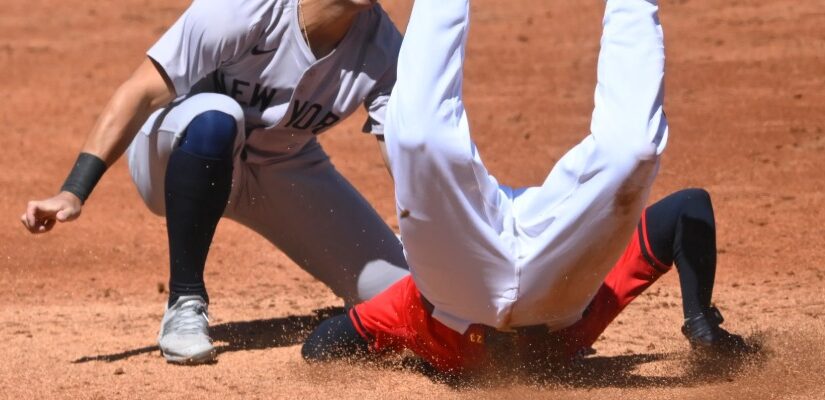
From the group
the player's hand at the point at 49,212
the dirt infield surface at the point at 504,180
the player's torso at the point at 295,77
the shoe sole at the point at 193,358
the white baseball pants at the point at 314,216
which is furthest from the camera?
the white baseball pants at the point at 314,216

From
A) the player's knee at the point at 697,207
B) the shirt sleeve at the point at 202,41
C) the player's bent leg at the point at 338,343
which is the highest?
the shirt sleeve at the point at 202,41

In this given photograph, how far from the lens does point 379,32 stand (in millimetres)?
4219

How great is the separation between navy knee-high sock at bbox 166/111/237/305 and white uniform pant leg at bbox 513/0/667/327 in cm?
121

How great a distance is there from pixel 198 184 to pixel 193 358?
521mm

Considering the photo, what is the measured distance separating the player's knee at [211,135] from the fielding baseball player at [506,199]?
0.89 metres

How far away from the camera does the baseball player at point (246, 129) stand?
393 cm

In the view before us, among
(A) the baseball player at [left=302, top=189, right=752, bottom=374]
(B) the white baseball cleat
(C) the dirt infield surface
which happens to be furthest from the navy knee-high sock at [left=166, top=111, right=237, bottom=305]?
(A) the baseball player at [left=302, top=189, right=752, bottom=374]

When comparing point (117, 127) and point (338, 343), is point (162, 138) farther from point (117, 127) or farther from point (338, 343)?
point (338, 343)

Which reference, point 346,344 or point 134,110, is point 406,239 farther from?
point 134,110

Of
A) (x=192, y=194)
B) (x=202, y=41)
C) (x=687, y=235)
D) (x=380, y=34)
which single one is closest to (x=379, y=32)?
(x=380, y=34)

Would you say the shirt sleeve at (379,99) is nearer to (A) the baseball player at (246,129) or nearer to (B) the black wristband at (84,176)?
(A) the baseball player at (246,129)

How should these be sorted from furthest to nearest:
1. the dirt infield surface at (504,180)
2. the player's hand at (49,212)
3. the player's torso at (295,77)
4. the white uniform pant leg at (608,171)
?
the player's torso at (295,77) < the dirt infield surface at (504,180) < the player's hand at (49,212) < the white uniform pant leg at (608,171)

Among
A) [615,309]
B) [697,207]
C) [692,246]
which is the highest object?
[697,207]

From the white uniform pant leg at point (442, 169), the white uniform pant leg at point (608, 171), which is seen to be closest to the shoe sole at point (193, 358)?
the white uniform pant leg at point (442, 169)
